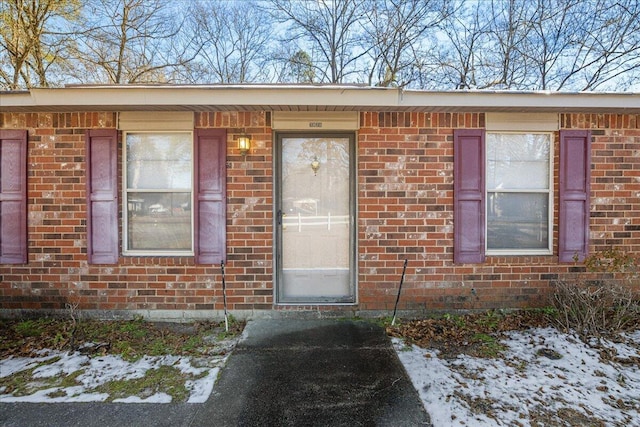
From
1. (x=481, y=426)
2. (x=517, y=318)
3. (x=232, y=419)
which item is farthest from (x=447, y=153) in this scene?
(x=232, y=419)

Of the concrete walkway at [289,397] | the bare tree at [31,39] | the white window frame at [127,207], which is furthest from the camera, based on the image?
the bare tree at [31,39]

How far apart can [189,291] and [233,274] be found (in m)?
0.58

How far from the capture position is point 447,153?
14.0 ft

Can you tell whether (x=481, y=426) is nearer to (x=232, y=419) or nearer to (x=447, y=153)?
(x=232, y=419)

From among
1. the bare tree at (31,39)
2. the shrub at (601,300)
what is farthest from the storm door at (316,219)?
the bare tree at (31,39)

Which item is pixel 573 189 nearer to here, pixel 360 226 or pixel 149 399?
pixel 360 226

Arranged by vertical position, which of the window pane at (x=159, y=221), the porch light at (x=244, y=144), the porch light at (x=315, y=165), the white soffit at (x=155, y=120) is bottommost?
the window pane at (x=159, y=221)

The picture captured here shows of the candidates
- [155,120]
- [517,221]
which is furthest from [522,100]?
[155,120]

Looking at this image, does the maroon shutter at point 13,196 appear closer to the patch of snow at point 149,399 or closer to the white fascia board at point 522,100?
the patch of snow at point 149,399

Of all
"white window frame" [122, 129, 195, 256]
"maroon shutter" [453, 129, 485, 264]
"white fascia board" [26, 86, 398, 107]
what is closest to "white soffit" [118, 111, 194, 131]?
"white window frame" [122, 129, 195, 256]

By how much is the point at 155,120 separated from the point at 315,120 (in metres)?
1.93

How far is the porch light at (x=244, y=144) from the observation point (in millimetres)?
4105

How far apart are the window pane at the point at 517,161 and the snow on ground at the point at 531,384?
1.86m

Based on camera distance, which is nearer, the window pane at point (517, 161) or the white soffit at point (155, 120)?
the white soffit at point (155, 120)
